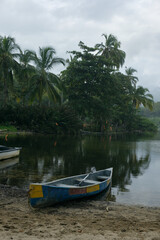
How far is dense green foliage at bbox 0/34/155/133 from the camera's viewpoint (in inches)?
1211

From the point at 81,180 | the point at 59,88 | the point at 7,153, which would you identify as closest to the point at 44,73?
the point at 59,88

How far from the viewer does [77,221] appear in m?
6.00

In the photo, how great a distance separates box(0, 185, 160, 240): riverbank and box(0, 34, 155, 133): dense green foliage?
24255 mm

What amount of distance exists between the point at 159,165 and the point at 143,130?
5168cm

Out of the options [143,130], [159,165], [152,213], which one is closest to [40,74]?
[159,165]

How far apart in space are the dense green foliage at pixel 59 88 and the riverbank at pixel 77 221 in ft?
79.6

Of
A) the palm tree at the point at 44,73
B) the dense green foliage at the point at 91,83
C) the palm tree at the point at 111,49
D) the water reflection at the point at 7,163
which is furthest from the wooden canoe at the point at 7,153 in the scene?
the palm tree at the point at 111,49

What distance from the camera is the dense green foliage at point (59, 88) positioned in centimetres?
3077

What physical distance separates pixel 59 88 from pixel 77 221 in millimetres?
28330

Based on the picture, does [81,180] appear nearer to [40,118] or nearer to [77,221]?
[77,221]

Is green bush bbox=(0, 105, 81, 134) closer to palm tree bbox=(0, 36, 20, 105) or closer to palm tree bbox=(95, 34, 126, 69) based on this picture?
palm tree bbox=(0, 36, 20, 105)

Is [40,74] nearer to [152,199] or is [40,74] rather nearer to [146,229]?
[152,199]

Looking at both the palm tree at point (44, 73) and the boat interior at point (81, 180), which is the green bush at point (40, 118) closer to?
the palm tree at point (44, 73)

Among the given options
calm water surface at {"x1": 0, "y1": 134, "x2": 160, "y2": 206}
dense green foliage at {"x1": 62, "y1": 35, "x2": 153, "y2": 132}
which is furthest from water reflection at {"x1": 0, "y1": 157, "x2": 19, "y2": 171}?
dense green foliage at {"x1": 62, "y1": 35, "x2": 153, "y2": 132}
